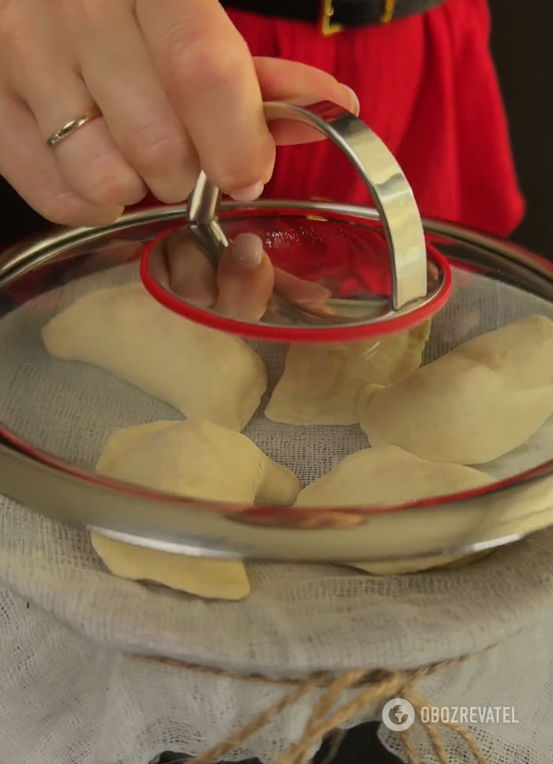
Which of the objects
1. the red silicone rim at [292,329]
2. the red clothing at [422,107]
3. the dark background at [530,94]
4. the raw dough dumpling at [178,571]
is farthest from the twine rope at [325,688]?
the dark background at [530,94]

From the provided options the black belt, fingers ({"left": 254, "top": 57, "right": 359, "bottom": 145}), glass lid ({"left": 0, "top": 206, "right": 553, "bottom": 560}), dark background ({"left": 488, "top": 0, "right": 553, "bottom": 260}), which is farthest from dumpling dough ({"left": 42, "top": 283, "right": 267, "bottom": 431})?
dark background ({"left": 488, "top": 0, "right": 553, "bottom": 260})

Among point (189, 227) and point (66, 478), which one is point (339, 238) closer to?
point (189, 227)

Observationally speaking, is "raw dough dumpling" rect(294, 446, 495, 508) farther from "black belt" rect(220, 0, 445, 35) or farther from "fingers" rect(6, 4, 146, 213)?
"black belt" rect(220, 0, 445, 35)

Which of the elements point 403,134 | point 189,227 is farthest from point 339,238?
point 403,134

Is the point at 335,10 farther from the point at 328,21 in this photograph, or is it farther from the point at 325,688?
the point at 325,688

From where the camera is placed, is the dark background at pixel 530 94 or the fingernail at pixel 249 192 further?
the dark background at pixel 530 94

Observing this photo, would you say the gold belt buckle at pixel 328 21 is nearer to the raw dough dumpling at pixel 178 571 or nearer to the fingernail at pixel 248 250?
the fingernail at pixel 248 250

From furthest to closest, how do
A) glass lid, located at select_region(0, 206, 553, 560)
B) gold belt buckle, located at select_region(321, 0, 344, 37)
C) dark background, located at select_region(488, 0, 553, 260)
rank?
dark background, located at select_region(488, 0, 553, 260), gold belt buckle, located at select_region(321, 0, 344, 37), glass lid, located at select_region(0, 206, 553, 560)

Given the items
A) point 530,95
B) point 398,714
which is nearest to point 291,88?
point 398,714
